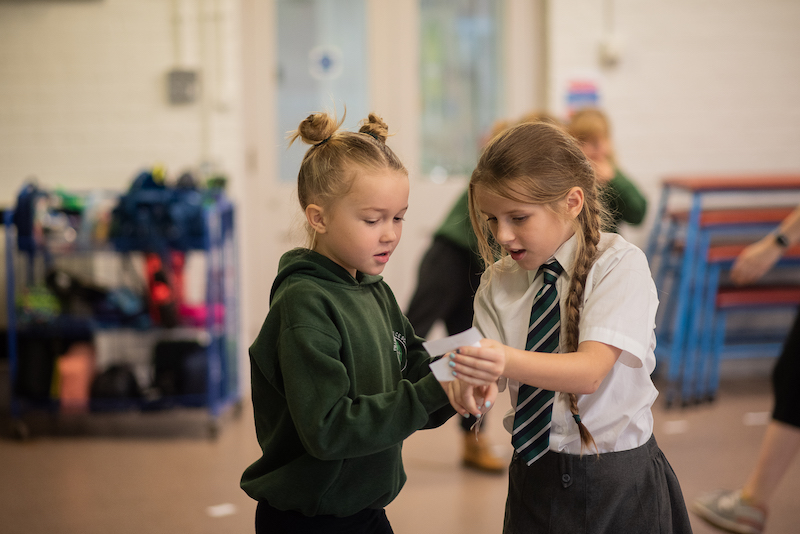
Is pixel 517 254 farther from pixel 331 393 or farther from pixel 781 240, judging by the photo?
pixel 781 240

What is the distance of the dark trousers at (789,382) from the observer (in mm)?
2304

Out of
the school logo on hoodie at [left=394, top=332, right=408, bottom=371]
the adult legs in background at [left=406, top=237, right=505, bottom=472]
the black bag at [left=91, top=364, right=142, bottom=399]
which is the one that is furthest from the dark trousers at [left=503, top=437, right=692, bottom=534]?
the black bag at [left=91, top=364, right=142, bottom=399]

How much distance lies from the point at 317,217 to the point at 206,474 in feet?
7.12

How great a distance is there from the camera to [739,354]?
13.2 ft

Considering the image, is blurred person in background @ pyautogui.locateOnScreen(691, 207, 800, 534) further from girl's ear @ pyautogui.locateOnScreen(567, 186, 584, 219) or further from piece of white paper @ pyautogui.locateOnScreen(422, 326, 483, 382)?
piece of white paper @ pyautogui.locateOnScreen(422, 326, 483, 382)

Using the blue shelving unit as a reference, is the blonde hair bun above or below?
above

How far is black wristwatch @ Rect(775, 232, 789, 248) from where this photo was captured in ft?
7.66

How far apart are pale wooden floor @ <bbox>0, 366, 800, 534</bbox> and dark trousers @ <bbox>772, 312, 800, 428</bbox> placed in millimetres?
472

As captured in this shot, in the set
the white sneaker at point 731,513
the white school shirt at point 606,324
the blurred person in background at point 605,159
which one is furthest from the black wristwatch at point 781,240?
the white school shirt at point 606,324

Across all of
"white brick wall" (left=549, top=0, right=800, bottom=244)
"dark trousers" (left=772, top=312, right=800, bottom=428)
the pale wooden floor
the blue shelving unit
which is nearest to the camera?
"dark trousers" (left=772, top=312, right=800, bottom=428)

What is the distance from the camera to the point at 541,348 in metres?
1.27

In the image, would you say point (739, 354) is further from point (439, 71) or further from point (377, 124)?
point (377, 124)

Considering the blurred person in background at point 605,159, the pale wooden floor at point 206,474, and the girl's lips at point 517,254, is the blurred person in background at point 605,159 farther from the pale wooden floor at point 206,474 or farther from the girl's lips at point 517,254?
the girl's lips at point 517,254

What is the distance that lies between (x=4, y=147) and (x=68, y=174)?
363mm
